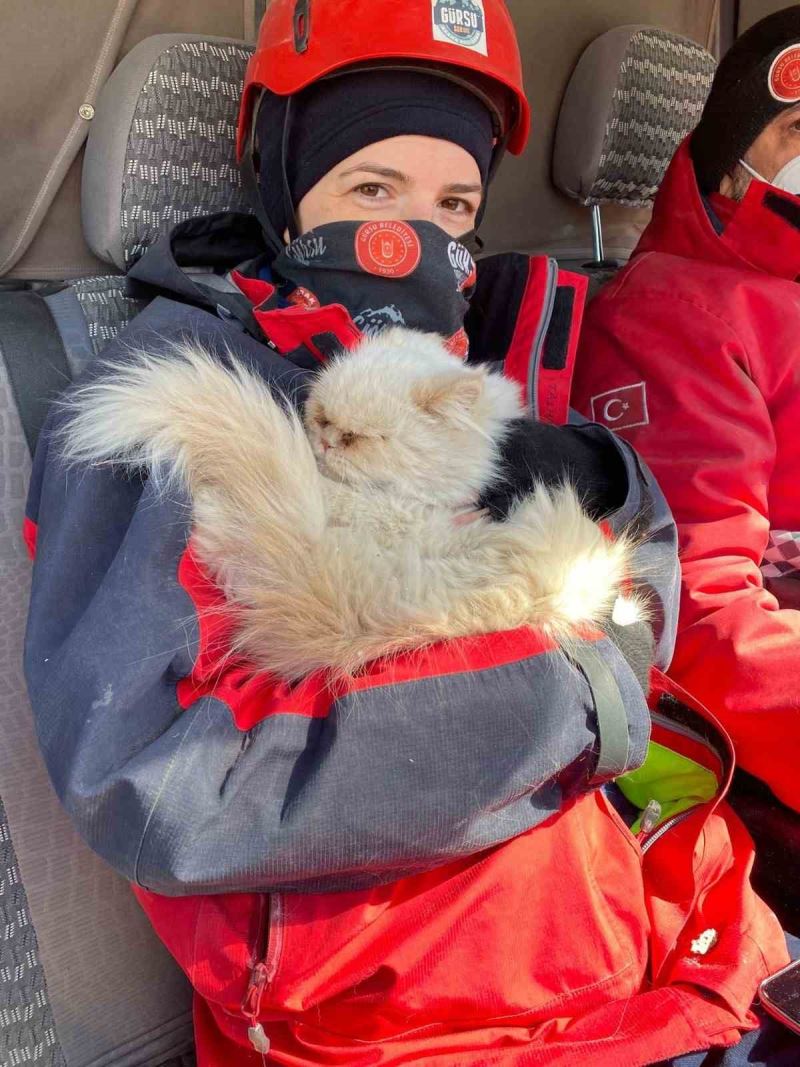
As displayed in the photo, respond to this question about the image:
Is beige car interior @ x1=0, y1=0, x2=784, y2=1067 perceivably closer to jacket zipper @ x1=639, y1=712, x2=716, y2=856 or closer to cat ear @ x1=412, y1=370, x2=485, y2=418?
cat ear @ x1=412, y1=370, x2=485, y2=418

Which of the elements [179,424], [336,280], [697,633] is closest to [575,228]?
[336,280]

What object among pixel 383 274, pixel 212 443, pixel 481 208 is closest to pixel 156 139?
pixel 383 274

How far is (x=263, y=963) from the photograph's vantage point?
1.07 m

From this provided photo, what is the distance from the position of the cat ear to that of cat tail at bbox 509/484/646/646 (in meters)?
0.17

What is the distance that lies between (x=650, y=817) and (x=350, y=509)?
28.4 inches

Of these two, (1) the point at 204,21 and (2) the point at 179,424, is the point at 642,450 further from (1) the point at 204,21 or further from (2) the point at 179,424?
(1) the point at 204,21

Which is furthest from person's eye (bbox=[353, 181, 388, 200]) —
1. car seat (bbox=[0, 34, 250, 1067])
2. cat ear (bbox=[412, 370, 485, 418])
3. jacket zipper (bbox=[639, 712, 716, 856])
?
jacket zipper (bbox=[639, 712, 716, 856])

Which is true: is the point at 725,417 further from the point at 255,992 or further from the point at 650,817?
the point at 255,992

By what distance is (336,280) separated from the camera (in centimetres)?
156

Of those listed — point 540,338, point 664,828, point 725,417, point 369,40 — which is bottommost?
point 664,828

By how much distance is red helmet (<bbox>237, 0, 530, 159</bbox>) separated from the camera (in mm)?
1604

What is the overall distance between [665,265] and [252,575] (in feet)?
4.29

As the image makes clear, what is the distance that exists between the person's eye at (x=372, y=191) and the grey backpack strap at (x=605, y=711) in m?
0.99

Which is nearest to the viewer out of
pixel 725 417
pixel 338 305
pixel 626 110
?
pixel 338 305
